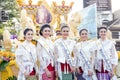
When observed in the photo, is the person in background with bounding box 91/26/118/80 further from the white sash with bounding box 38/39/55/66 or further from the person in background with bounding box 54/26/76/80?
the white sash with bounding box 38/39/55/66

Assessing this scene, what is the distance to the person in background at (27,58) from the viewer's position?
228 inches

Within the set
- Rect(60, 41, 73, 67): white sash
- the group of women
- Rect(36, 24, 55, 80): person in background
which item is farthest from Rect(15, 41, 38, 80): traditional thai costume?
Rect(60, 41, 73, 67): white sash

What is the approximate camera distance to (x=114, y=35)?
26422 mm

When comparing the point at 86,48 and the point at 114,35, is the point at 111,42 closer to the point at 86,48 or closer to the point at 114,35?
the point at 86,48

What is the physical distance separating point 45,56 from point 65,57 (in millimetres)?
361

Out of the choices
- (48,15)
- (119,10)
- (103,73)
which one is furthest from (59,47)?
(119,10)

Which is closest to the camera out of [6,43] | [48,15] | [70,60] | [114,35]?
[70,60]

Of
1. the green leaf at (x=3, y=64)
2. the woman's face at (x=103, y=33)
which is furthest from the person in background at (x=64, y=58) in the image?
the green leaf at (x=3, y=64)

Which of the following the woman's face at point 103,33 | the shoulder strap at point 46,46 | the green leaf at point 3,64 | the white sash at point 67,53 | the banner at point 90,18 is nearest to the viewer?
the shoulder strap at point 46,46

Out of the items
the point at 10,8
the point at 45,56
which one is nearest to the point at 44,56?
the point at 45,56

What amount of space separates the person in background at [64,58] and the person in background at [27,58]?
400 mm

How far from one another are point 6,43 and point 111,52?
3.05 metres

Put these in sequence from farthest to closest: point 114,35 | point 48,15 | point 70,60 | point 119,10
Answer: point 119,10 < point 114,35 < point 48,15 < point 70,60

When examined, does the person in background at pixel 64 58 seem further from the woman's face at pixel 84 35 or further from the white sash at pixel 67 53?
the woman's face at pixel 84 35
